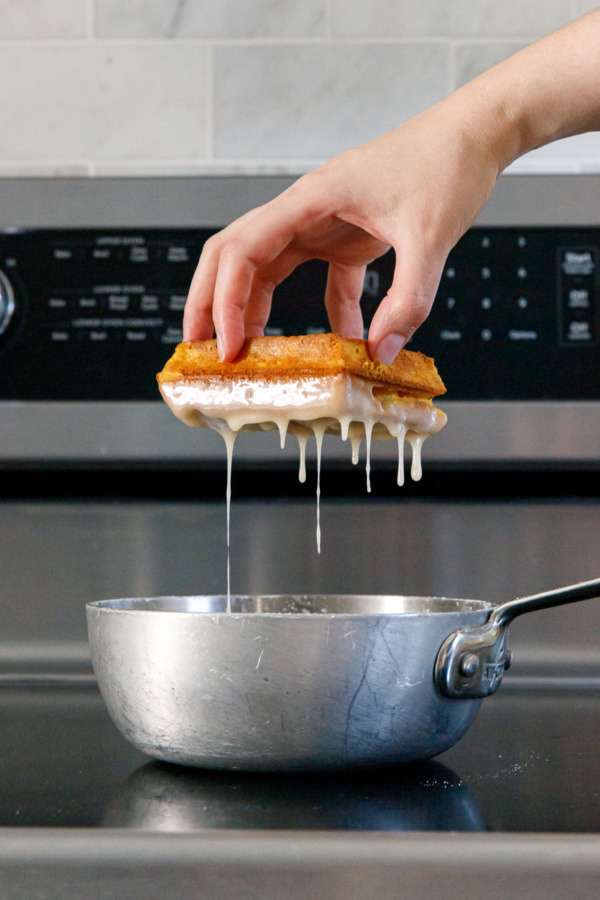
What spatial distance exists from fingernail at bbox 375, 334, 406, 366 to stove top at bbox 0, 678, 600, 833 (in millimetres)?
244

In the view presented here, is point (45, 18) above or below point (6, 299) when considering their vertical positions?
above

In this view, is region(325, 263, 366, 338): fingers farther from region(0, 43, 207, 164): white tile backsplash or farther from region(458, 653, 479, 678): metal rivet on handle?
region(458, 653, 479, 678): metal rivet on handle

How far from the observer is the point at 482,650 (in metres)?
0.50

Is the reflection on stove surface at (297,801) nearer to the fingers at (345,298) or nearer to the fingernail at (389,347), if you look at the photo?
the fingernail at (389,347)

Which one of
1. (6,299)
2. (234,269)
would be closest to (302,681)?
(234,269)

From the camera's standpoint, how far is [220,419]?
600mm

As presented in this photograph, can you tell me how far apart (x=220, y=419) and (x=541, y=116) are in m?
0.28

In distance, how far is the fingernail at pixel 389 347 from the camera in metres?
0.54

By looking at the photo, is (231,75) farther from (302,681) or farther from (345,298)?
(302,681)

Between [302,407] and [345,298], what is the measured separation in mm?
210

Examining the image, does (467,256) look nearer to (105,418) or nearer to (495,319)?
(495,319)

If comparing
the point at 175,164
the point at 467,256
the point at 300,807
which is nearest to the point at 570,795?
the point at 300,807

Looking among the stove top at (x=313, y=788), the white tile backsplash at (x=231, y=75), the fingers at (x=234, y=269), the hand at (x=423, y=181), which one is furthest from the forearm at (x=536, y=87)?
the stove top at (x=313, y=788)

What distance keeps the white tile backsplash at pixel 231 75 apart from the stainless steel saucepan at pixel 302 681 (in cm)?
51
